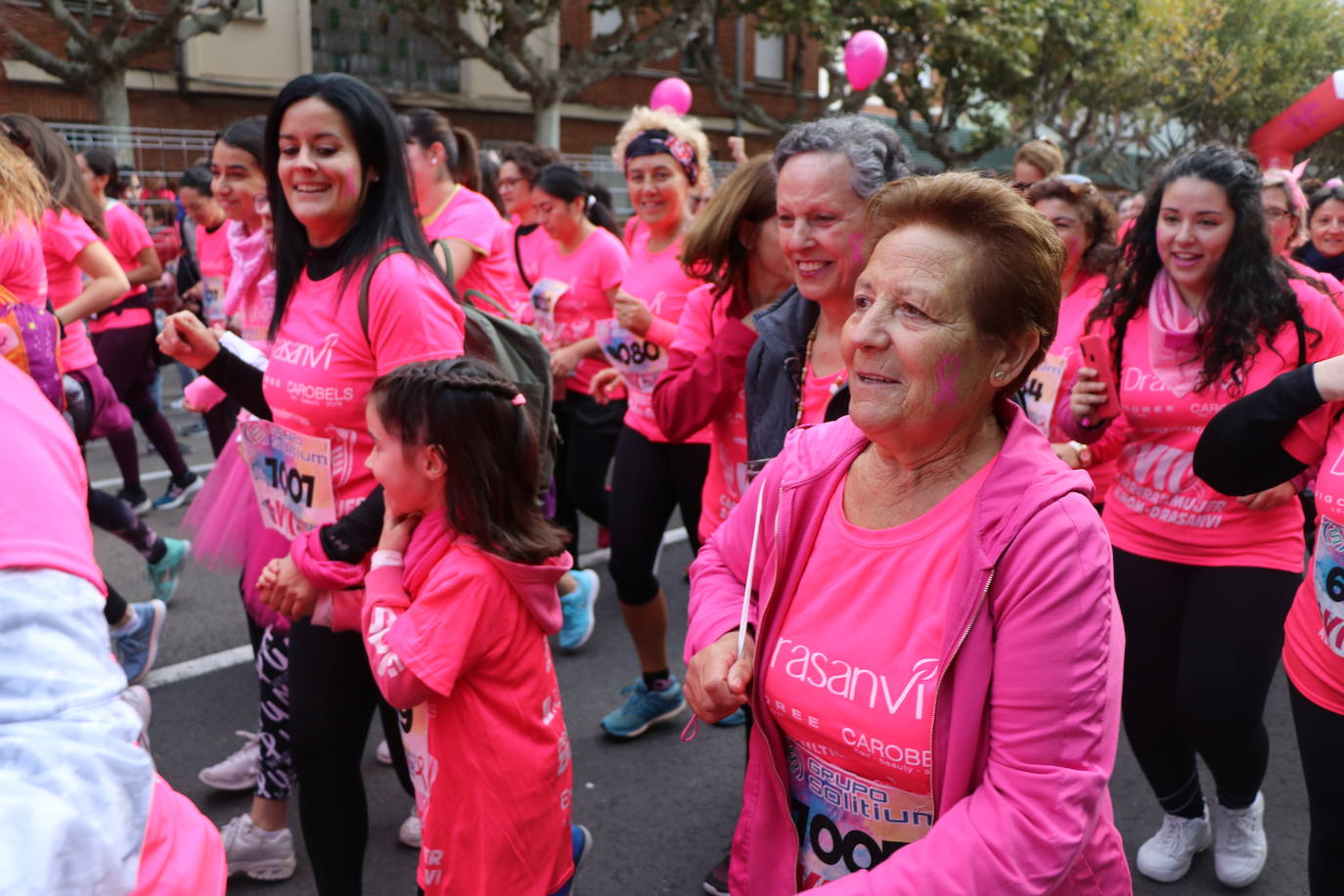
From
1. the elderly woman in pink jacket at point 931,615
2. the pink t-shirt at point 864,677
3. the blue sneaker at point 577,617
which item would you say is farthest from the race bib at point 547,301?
the pink t-shirt at point 864,677

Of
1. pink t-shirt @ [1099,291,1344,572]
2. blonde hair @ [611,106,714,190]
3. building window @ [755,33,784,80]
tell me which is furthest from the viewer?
building window @ [755,33,784,80]

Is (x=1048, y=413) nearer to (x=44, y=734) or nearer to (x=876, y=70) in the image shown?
(x=44, y=734)

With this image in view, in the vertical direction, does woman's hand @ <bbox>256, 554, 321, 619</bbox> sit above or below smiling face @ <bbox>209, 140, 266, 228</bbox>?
below

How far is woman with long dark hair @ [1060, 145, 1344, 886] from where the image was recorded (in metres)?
3.02

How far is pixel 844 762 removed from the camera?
67.3 inches

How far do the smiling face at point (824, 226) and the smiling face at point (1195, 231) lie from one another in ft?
3.95

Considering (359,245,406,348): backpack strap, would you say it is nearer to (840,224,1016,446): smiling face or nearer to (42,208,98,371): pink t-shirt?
(840,224,1016,446): smiling face

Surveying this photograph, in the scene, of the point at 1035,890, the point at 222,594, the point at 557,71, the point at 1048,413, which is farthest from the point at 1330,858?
the point at 557,71

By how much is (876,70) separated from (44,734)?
526 inches

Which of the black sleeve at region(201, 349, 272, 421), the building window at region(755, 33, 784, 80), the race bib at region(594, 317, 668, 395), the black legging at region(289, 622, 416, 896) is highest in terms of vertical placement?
the building window at region(755, 33, 784, 80)

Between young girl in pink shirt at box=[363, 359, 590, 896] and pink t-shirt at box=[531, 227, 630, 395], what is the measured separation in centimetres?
302

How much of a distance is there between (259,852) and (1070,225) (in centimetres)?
363

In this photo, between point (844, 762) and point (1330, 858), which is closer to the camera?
point (844, 762)

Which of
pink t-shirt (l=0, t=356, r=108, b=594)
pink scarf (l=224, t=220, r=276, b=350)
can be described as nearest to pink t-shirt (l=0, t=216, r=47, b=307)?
pink scarf (l=224, t=220, r=276, b=350)
